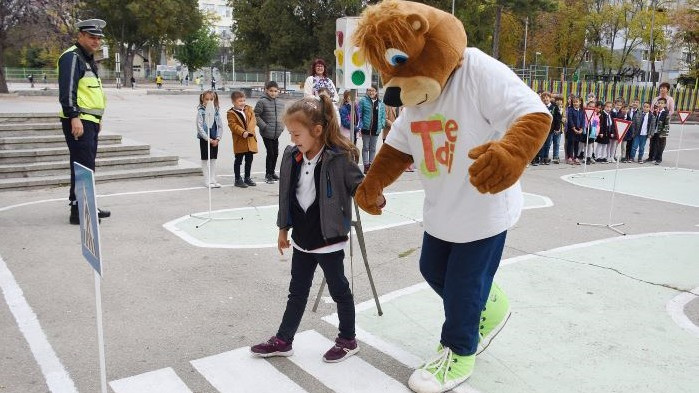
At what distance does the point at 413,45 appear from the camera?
3.01 metres

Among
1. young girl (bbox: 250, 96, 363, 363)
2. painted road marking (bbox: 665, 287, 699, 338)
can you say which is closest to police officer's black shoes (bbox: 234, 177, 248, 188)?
young girl (bbox: 250, 96, 363, 363)

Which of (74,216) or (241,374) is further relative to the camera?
(74,216)

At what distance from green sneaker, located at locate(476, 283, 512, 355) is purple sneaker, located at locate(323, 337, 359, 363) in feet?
2.69

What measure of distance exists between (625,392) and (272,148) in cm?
778

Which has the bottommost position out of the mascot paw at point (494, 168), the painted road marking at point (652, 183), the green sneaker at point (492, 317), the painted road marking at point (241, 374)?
the painted road marking at point (652, 183)

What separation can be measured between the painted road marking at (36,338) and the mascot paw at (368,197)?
2.02 meters

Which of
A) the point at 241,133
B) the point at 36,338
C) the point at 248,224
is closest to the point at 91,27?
the point at 248,224

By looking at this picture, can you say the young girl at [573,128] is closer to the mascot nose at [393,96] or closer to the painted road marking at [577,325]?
the painted road marking at [577,325]

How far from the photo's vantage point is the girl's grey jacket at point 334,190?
11.7 ft

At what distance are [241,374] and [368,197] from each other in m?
1.36

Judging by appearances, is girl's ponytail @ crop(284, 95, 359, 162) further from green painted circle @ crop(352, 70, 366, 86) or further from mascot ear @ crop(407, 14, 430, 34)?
green painted circle @ crop(352, 70, 366, 86)

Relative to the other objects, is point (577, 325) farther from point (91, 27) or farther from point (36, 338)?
point (91, 27)

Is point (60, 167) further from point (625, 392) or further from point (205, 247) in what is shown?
point (625, 392)

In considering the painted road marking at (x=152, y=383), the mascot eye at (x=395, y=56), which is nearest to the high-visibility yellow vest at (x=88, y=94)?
the painted road marking at (x=152, y=383)
